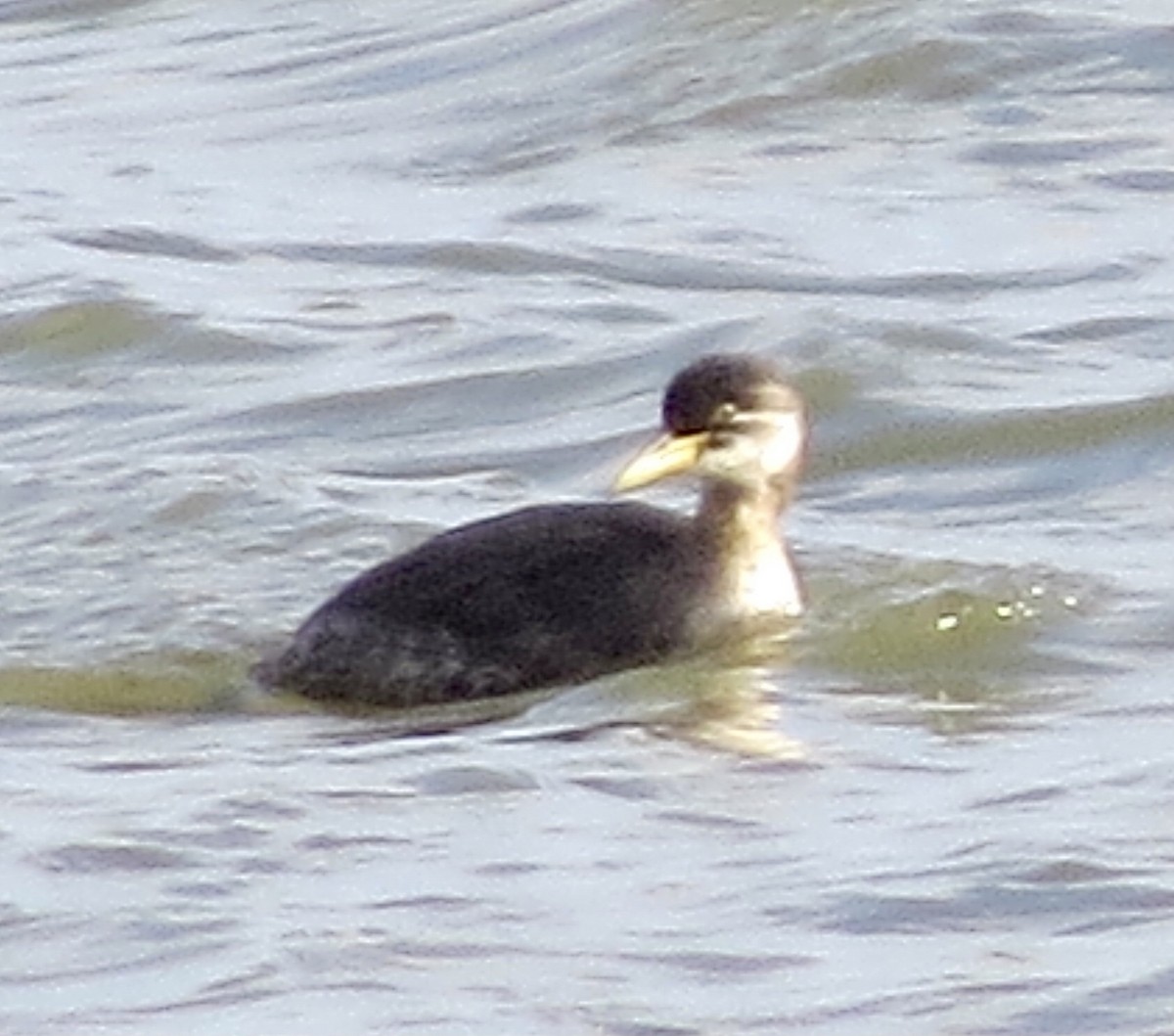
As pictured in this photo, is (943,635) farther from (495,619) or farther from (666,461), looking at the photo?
(495,619)

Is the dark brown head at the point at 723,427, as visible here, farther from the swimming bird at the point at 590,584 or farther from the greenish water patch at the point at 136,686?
the greenish water patch at the point at 136,686

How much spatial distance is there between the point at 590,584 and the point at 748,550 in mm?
477

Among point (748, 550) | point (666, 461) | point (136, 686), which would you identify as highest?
point (666, 461)

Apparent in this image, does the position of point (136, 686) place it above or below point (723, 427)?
below

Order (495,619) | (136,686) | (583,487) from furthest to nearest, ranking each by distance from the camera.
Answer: (583,487), (136,686), (495,619)

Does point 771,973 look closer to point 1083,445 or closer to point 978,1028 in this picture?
point 978,1028

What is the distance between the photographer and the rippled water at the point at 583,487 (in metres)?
9.27

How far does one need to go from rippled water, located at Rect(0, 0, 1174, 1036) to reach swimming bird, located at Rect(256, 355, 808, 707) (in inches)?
4.6

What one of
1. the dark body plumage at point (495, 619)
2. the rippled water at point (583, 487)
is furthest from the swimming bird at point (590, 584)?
the rippled water at point (583, 487)

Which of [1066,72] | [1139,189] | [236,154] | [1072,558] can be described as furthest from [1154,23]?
[1072,558]

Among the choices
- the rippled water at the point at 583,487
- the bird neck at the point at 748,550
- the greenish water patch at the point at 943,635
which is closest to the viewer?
the rippled water at the point at 583,487

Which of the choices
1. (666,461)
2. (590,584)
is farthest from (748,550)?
(590,584)

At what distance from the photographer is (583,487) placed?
13.4 metres

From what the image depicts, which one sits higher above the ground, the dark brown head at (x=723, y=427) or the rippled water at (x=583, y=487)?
Result: the dark brown head at (x=723, y=427)
